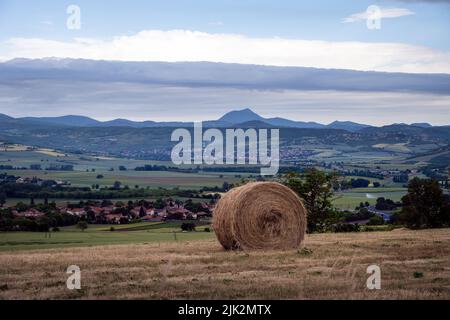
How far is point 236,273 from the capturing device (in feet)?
49.5

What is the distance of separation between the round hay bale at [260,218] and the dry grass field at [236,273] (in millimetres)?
752

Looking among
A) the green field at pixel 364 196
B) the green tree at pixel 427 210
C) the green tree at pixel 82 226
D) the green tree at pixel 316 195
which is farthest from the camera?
the green field at pixel 364 196

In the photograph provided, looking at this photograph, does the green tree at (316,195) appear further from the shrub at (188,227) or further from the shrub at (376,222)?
the shrub at (188,227)

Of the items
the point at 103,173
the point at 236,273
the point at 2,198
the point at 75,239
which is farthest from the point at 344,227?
the point at 103,173

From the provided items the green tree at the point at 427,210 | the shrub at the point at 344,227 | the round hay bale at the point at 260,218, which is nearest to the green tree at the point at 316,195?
the shrub at the point at 344,227

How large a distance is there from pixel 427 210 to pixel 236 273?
2201 centimetres

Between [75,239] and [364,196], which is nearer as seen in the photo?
[75,239]

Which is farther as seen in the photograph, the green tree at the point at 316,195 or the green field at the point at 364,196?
the green field at the point at 364,196

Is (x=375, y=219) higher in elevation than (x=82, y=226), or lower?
lower

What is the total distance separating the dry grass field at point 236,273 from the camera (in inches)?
486

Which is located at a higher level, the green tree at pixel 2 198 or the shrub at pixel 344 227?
the shrub at pixel 344 227

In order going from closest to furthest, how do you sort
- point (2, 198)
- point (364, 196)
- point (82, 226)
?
point (82, 226) < point (2, 198) < point (364, 196)

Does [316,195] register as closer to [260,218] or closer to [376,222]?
[376,222]
